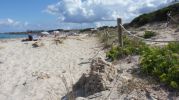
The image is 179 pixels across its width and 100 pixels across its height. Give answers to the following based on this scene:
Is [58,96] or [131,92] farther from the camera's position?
[58,96]

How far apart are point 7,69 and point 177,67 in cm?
631

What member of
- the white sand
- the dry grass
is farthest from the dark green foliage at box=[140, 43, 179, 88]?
the dry grass

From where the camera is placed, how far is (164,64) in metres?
6.46

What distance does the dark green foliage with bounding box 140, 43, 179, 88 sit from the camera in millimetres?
6016

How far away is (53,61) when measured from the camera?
1141 centimetres

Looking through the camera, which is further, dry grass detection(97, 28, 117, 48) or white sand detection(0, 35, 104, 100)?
dry grass detection(97, 28, 117, 48)

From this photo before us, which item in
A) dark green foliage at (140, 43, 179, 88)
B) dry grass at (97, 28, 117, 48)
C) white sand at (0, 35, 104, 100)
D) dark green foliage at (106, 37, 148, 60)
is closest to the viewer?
dark green foliage at (140, 43, 179, 88)

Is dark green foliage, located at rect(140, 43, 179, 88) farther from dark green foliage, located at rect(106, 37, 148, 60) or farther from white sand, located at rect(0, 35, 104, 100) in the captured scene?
white sand, located at rect(0, 35, 104, 100)

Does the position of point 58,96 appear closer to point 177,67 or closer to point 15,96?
point 15,96

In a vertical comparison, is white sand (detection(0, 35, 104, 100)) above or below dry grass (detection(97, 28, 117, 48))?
below

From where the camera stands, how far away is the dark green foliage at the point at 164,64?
6.02 m

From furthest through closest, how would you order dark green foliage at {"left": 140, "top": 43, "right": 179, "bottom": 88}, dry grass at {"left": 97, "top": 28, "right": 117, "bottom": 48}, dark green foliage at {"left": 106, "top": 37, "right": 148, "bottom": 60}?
1. dry grass at {"left": 97, "top": 28, "right": 117, "bottom": 48}
2. dark green foliage at {"left": 106, "top": 37, "right": 148, "bottom": 60}
3. dark green foliage at {"left": 140, "top": 43, "right": 179, "bottom": 88}

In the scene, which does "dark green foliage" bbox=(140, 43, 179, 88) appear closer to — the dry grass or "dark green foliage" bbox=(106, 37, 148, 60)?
"dark green foliage" bbox=(106, 37, 148, 60)

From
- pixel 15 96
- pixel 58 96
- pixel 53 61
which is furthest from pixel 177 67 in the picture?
pixel 53 61
